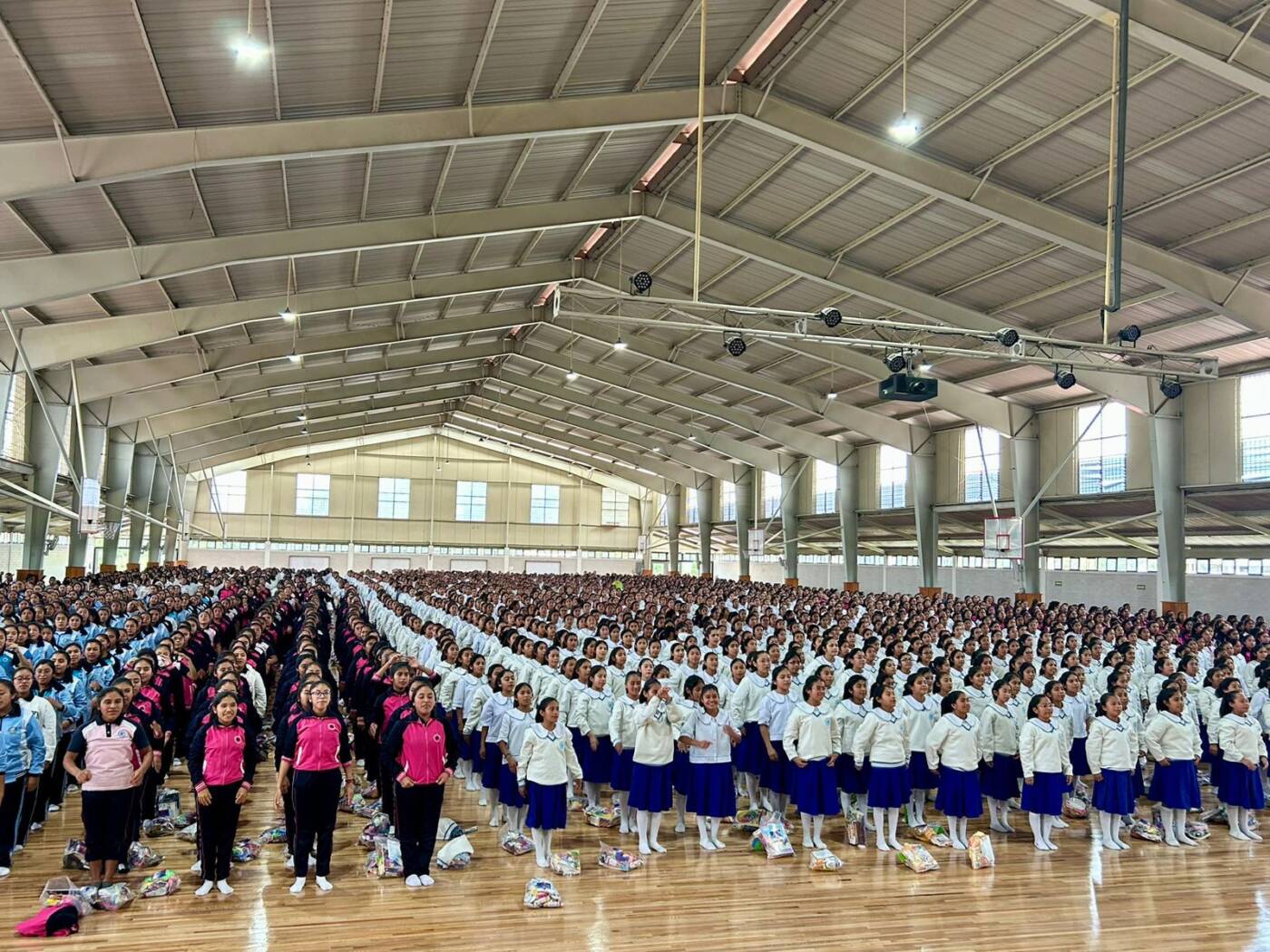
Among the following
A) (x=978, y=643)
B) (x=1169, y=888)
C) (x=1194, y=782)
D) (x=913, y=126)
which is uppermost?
(x=913, y=126)

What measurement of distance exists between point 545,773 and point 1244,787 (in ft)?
22.8

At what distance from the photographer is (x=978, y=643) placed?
16.0m

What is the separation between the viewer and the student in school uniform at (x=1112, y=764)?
8.96 metres

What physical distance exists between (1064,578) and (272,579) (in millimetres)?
30212

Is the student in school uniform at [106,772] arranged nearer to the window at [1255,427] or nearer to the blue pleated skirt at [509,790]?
the blue pleated skirt at [509,790]

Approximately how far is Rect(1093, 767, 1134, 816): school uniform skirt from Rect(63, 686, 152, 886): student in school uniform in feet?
27.6

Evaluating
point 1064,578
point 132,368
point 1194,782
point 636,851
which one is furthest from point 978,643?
point 132,368

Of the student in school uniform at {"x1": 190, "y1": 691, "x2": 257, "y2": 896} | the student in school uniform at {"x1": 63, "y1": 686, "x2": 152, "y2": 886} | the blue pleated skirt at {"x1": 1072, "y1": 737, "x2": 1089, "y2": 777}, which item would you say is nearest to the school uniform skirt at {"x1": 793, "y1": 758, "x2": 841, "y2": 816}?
the blue pleated skirt at {"x1": 1072, "y1": 737, "x2": 1089, "y2": 777}

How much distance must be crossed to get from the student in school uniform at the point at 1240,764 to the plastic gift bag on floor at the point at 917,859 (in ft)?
11.3

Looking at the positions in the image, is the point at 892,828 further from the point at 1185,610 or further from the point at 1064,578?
the point at 1064,578

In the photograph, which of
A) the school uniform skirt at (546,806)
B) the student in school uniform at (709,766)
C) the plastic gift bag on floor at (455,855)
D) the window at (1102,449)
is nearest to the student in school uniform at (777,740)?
the student in school uniform at (709,766)

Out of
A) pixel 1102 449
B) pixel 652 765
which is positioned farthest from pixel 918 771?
pixel 1102 449

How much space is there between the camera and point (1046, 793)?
29.0 ft

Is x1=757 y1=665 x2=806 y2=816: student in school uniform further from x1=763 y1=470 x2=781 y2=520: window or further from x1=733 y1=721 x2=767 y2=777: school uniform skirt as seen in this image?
x1=763 y1=470 x2=781 y2=520: window
